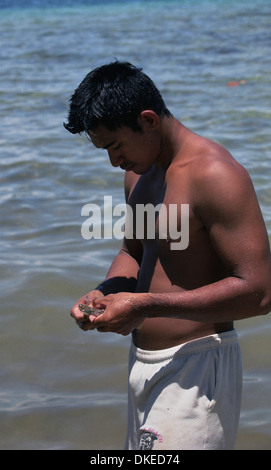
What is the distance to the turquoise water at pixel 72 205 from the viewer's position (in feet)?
12.9

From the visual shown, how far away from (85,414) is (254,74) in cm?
869

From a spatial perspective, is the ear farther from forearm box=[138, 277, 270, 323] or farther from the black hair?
forearm box=[138, 277, 270, 323]

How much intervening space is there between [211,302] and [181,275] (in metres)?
0.23

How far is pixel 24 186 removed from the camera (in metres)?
7.07

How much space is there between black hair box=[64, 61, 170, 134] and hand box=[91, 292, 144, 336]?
570 mm

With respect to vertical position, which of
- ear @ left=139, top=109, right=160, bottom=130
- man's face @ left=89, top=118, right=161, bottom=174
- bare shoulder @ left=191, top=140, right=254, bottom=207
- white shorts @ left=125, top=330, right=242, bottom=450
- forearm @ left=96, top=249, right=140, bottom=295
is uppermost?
ear @ left=139, top=109, right=160, bottom=130

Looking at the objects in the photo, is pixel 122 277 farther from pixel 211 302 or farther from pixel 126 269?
pixel 211 302

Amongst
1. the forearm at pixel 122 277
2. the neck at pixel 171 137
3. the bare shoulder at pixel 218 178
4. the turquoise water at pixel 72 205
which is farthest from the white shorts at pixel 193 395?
the turquoise water at pixel 72 205

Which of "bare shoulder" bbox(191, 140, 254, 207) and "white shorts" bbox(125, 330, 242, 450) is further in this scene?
"white shorts" bbox(125, 330, 242, 450)

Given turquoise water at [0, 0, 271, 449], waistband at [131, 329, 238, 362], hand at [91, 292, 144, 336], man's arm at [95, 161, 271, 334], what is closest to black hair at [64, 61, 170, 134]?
man's arm at [95, 161, 271, 334]

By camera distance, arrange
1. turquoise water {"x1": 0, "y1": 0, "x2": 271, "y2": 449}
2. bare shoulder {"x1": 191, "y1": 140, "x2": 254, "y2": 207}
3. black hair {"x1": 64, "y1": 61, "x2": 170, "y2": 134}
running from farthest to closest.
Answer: turquoise water {"x1": 0, "y1": 0, "x2": 271, "y2": 449} < black hair {"x1": 64, "y1": 61, "x2": 170, "y2": 134} < bare shoulder {"x1": 191, "y1": 140, "x2": 254, "y2": 207}

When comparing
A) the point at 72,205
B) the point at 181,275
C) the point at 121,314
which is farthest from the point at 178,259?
the point at 72,205

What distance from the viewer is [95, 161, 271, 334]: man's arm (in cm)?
233

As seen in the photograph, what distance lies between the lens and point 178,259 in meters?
2.54
